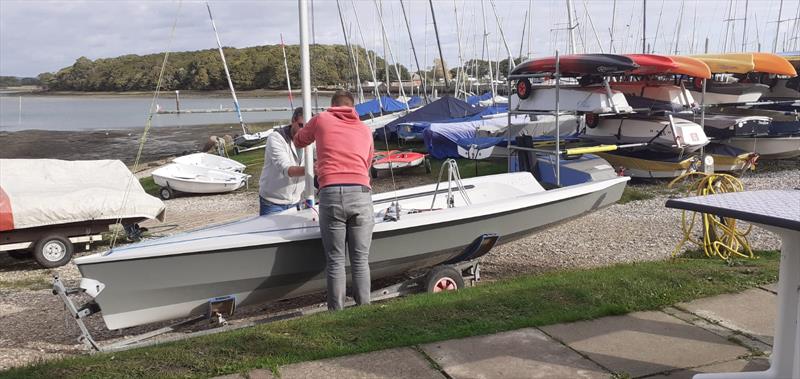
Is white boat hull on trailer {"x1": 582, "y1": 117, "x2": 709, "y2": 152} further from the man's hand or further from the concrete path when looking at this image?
the man's hand

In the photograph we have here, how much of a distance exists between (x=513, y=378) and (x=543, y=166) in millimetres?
7779

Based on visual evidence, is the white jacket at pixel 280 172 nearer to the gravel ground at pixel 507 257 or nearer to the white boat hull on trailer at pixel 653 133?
the gravel ground at pixel 507 257

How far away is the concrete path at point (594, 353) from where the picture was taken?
361cm

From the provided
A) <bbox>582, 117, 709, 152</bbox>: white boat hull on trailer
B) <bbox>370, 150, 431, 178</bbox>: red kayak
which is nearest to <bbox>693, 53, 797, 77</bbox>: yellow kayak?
<bbox>582, 117, 709, 152</bbox>: white boat hull on trailer

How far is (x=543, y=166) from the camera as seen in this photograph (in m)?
10.9

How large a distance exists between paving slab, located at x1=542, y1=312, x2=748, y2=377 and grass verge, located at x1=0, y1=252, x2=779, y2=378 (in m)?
0.17

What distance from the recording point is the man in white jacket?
6.20m

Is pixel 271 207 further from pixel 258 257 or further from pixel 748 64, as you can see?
pixel 748 64

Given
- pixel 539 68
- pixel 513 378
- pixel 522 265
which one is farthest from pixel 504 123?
pixel 513 378

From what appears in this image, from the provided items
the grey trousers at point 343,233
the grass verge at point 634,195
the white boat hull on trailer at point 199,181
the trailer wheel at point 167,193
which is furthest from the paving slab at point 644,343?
the trailer wheel at point 167,193

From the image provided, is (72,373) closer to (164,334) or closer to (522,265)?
(164,334)

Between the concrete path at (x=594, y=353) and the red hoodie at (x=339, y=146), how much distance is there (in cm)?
171

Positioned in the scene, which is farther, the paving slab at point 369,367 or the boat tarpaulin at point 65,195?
the boat tarpaulin at point 65,195

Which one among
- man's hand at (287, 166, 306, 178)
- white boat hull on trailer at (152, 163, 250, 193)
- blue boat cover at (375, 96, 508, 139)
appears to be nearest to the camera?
man's hand at (287, 166, 306, 178)
